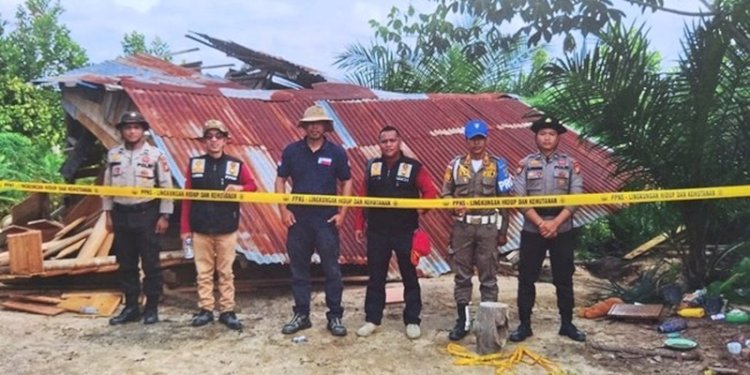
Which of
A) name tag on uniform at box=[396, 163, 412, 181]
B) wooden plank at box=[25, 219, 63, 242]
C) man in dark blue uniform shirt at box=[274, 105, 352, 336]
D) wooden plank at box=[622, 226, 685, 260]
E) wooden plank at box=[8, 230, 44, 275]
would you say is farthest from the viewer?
wooden plank at box=[622, 226, 685, 260]

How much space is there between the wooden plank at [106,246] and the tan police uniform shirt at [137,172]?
1.47 meters

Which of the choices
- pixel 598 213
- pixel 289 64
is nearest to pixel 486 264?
pixel 598 213

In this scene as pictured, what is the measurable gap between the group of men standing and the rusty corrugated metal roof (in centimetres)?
123

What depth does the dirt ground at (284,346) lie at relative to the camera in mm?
5066

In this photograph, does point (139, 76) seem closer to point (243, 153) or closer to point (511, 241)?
point (243, 153)

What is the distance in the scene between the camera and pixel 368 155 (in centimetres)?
881

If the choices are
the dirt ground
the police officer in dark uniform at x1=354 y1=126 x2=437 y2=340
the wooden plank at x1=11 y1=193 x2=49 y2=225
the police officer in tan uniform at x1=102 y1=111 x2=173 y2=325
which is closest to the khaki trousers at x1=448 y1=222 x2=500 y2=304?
the police officer in dark uniform at x1=354 y1=126 x2=437 y2=340

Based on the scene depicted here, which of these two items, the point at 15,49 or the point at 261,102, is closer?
the point at 261,102

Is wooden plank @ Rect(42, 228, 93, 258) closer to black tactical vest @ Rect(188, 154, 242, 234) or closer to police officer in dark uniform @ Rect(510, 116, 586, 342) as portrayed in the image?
black tactical vest @ Rect(188, 154, 242, 234)

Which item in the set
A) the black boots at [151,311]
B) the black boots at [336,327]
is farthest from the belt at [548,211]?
the black boots at [151,311]

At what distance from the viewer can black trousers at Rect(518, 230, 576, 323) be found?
5531 mm

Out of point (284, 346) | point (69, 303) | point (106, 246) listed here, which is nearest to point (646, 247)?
point (284, 346)

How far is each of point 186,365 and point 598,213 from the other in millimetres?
6198

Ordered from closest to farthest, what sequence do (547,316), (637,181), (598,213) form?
(547,316)
(637,181)
(598,213)
